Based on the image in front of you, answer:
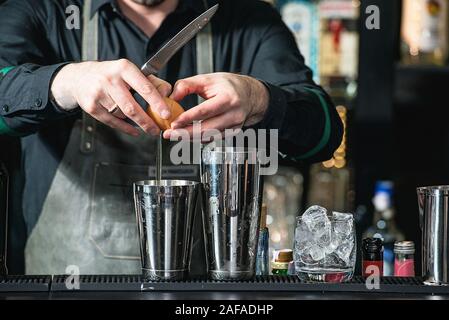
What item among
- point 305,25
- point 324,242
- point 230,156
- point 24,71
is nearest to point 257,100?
point 230,156

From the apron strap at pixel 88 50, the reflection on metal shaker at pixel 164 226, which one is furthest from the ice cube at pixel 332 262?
the apron strap at pixel 88 50

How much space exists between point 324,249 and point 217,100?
0.33 meters

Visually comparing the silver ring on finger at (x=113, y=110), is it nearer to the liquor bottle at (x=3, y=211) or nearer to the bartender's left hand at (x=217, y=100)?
the bartender's left hand at (x=217, y=100)

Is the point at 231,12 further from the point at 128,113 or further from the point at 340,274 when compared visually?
the point at 340,274

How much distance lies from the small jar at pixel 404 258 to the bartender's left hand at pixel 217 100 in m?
0.37

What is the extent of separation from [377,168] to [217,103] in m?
1.73

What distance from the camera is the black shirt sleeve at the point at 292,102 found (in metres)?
1.94

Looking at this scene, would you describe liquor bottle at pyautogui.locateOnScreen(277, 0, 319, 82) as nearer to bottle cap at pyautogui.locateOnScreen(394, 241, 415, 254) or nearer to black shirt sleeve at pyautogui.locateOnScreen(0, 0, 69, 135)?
black shirt sleeve at pyautogui.locateOnScreen(0, 0, 69, 135)

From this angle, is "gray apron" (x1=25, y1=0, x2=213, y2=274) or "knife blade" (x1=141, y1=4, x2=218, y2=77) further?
"gray apron" (x1=25, y1=0, x2=213, y2=274)

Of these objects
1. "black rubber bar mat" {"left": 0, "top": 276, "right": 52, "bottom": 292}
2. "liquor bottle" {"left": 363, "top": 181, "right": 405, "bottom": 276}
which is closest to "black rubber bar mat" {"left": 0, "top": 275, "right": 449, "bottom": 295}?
"black rubber bar mat" {"left": 0, "top": 276, "right": 52, "bottom": 292}

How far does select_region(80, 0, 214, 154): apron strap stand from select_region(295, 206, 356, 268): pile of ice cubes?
33.7 inches

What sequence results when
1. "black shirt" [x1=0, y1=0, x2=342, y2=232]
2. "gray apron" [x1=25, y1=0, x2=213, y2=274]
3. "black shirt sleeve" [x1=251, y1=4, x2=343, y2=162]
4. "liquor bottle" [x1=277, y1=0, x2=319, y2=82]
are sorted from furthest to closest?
"liquor bottle" [x1=277, y1=0, x2=319, y2=82] < "gray apron" [x1=25, y1=0, x2=213, y2=274] < "black shirt" [x1=0, y1=0, x2=342, y2=232] < "black shirt sleeve" [x1=251, y1=4, x2=343, y2=162]

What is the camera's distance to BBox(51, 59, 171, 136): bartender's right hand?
60.4 inches
